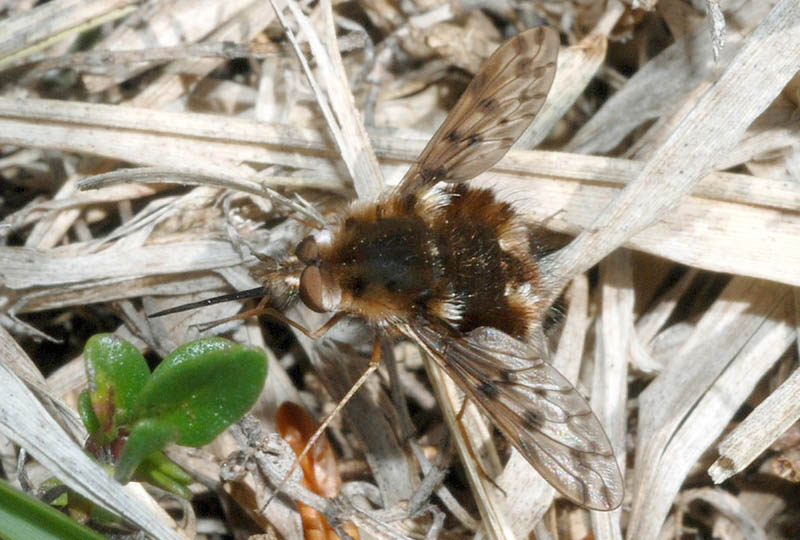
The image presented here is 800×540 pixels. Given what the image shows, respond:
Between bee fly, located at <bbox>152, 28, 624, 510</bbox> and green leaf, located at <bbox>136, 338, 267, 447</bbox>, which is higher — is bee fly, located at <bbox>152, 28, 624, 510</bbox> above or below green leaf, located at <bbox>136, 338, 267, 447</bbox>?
above

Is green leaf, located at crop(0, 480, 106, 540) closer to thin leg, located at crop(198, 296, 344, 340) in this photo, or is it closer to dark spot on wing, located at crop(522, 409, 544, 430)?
thin leg, located at crop(198, 296, 344, 340)

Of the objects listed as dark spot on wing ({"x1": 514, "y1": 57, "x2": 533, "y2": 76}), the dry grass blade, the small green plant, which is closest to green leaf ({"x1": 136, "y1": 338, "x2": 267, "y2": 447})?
the small green plant

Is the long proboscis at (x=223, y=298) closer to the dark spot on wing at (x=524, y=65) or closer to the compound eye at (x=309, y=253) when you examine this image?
the compound eye at (x=309, y=253)

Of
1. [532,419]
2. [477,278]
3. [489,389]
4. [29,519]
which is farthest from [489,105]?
[29,519]

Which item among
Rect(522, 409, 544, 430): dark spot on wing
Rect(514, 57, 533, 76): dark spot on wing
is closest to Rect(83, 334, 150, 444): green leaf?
Rect(522, 409, 544, 430): dark spot on wing

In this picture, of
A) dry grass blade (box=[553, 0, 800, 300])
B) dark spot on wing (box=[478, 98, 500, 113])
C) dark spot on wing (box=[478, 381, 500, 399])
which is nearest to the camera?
dark spot on wing (box=[478, 381, 500, 399])

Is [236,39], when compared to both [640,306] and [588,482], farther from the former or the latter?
[588,482]

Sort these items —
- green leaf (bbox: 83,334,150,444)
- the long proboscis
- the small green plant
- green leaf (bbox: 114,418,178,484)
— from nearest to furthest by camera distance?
green leaf (bbox: 114,418,178,484) → the small green plant → green leaf (bbox: 83,334,150,444) → the long proboscis

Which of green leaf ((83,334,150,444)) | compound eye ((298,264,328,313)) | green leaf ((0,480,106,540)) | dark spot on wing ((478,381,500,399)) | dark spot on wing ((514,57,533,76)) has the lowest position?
green leaf ((0,480,106,540))

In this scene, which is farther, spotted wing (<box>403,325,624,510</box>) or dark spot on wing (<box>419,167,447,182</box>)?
dark spot on wing (<box>419,167,447,182</box>)
